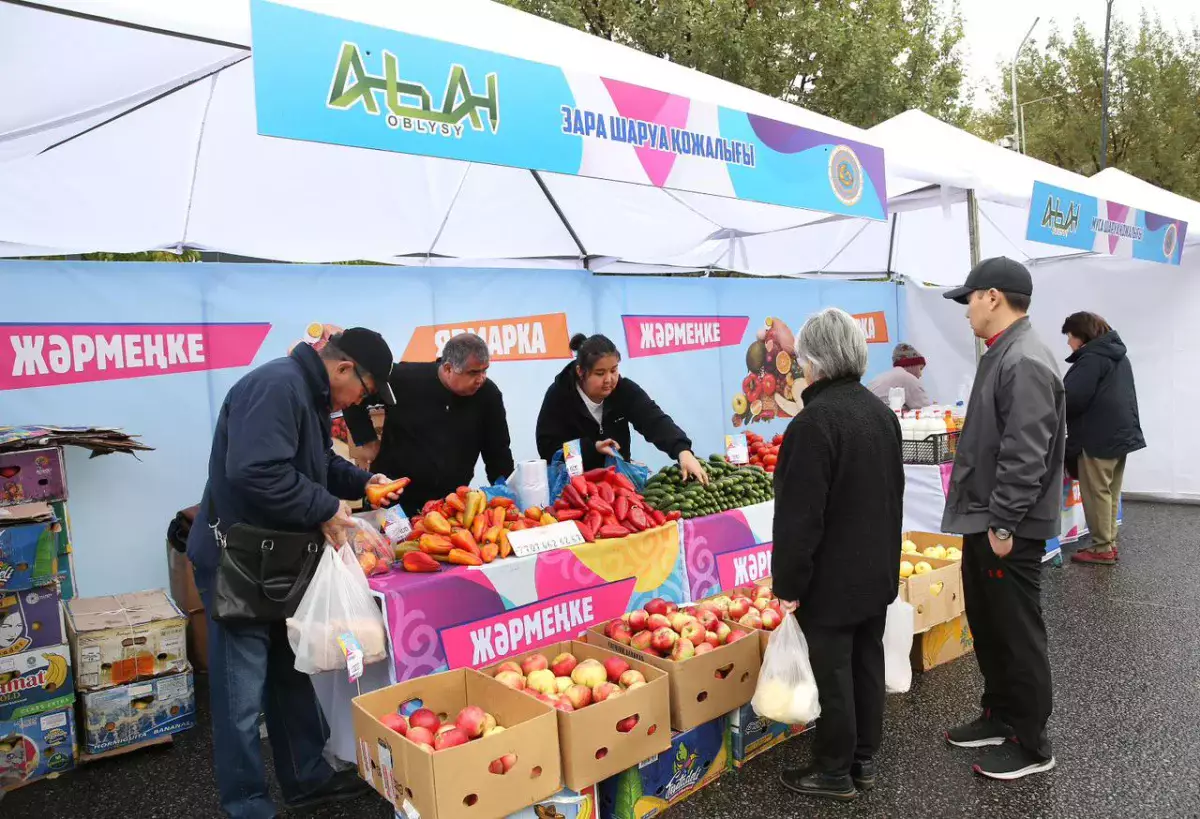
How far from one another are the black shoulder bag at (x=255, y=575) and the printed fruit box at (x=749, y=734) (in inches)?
76.5

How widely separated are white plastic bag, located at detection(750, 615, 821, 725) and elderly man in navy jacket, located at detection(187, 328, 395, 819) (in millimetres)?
1767

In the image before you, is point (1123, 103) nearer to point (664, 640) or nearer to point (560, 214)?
point (560, 214)

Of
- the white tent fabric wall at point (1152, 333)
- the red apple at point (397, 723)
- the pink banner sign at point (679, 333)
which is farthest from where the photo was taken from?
the white tent fabric wall at point (1152, 333)

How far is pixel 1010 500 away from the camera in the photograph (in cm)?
323

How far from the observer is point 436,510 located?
152 inches

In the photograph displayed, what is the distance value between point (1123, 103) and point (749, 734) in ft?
82.1

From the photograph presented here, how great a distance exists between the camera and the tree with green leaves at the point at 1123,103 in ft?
69.7

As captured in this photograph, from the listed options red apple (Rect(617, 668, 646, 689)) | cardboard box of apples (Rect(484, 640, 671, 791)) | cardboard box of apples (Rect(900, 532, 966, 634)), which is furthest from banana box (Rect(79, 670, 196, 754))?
cardboard box of apples (Rect(900, 532, 966, 634))

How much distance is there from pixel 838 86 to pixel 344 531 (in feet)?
53.3

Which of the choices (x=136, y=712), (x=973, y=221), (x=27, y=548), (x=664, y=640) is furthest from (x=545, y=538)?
(x=973, y=221)

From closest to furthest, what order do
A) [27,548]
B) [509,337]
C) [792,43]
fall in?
[27,548]
[509,337]
[792,43]

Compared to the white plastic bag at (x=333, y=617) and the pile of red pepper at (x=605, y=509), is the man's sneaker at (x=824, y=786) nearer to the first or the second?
the pile of red pepper at (x=605, y=509)

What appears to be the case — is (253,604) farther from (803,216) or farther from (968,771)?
(803,216)

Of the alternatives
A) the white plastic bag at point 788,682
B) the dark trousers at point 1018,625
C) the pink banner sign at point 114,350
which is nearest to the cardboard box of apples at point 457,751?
the white plastic bag at point 788,682
